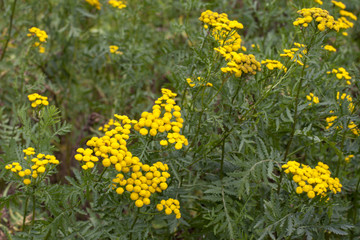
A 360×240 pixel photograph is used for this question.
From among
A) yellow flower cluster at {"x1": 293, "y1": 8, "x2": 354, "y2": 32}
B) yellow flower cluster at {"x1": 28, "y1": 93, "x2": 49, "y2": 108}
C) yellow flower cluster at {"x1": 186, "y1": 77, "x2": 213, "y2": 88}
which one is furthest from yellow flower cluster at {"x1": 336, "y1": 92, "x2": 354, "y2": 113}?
yellow flower cluster at {"x1": 28, "y1": 93, "x2": 49, "y2": 108}

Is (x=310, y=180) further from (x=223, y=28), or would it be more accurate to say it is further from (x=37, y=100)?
(x=37, y=100)

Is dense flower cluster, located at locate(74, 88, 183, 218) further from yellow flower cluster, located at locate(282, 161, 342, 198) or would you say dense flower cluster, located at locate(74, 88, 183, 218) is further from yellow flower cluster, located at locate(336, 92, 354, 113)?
yellow flower cluster, located at locate(336, 92, 354, 113)

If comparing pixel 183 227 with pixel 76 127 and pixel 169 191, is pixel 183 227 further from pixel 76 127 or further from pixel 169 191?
pixel 76 127

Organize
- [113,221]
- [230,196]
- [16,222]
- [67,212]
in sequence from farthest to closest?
1. [16,222]
2. [230,196]
3. [113,221]
4. [67,212]

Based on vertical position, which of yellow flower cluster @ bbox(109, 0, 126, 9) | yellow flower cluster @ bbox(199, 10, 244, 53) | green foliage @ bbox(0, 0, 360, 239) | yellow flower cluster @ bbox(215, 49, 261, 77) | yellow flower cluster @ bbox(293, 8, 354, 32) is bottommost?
green foliage @ bbox(0, 0, 360, 239)

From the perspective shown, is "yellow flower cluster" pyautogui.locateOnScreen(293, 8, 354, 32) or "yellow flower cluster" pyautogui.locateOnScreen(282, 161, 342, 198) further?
"yellow flower cluster" pyautogui.locateOnScreen(293, 8, 354, 32)

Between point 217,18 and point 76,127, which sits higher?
point 217,18

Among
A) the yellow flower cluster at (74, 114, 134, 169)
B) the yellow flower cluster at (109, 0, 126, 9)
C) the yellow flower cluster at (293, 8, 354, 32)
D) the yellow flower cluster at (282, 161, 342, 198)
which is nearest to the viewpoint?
the yellow flower cluster at (74, 114, 134, 169)

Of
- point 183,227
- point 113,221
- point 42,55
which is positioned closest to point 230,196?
point 183,227

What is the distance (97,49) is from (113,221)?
111 inches

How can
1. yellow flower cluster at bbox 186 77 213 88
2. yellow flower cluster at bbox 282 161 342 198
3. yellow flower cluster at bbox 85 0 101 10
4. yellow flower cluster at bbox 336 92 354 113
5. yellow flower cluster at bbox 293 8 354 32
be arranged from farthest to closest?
yellow flower cluster at bbox 85 0 101 10 < yellow flower cluster at bbox 336 92 354 113 < yellow flower cluster at bbox 186 77 213 88 < yellow flower cluster at bbox 293 8 354 32 < yellow flower cluster at bbox 282 161 342 198

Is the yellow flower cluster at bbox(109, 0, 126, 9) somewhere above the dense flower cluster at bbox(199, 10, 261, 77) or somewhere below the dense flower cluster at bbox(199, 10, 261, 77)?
below

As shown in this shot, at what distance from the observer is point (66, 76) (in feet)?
15.8

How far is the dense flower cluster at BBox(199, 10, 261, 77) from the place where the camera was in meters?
2.32
